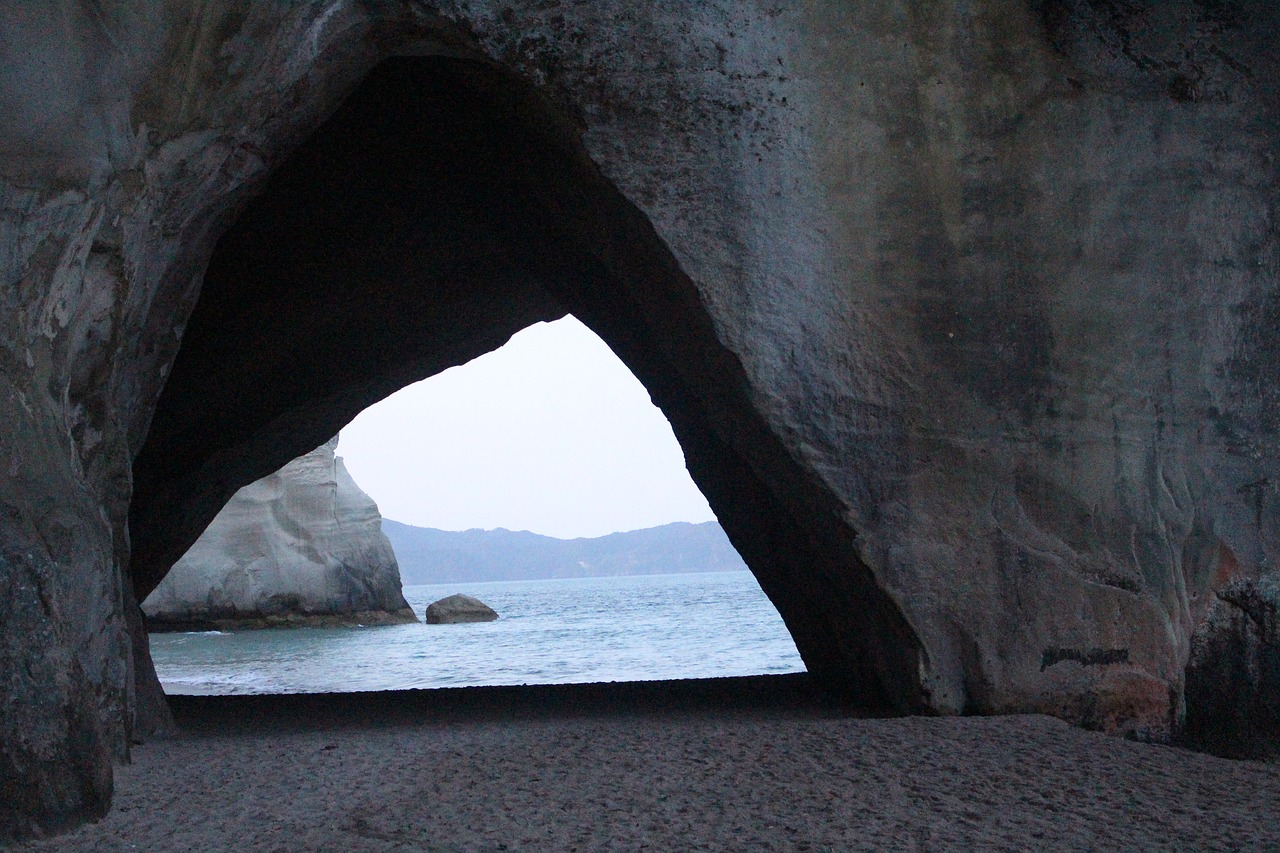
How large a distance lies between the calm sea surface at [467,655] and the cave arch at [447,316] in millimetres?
5305

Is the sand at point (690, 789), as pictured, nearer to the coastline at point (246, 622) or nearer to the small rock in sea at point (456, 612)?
the coastline at point (246, 622)

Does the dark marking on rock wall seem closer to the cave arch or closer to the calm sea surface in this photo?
the cave arch

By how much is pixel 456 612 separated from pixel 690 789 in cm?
3466

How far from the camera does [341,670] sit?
17797mm

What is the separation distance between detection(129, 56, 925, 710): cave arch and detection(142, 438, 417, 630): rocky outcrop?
2040 centimetres

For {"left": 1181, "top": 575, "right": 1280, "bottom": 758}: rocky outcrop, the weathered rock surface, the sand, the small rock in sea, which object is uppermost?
the weathered rock surface

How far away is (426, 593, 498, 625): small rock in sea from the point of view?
3631cm

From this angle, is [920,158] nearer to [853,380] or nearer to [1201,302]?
[853,380]

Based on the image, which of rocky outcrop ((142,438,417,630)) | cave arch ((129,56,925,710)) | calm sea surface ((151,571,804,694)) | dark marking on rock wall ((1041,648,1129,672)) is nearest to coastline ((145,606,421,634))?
rocky outcrop ((142,438,417,630))

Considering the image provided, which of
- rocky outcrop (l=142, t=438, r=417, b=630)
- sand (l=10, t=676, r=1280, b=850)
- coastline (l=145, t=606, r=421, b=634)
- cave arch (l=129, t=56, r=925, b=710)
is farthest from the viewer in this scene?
coastline (l=145, t=606, r=421, b=634)

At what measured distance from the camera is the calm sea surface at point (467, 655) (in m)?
15.4

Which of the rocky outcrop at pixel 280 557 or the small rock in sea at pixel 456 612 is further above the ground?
the rocky outcrop at pixel 280 557

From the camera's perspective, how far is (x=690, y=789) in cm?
392

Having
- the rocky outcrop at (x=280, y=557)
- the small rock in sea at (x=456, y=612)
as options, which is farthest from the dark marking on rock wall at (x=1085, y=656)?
the small rock in sea at (x=456, y=612)
